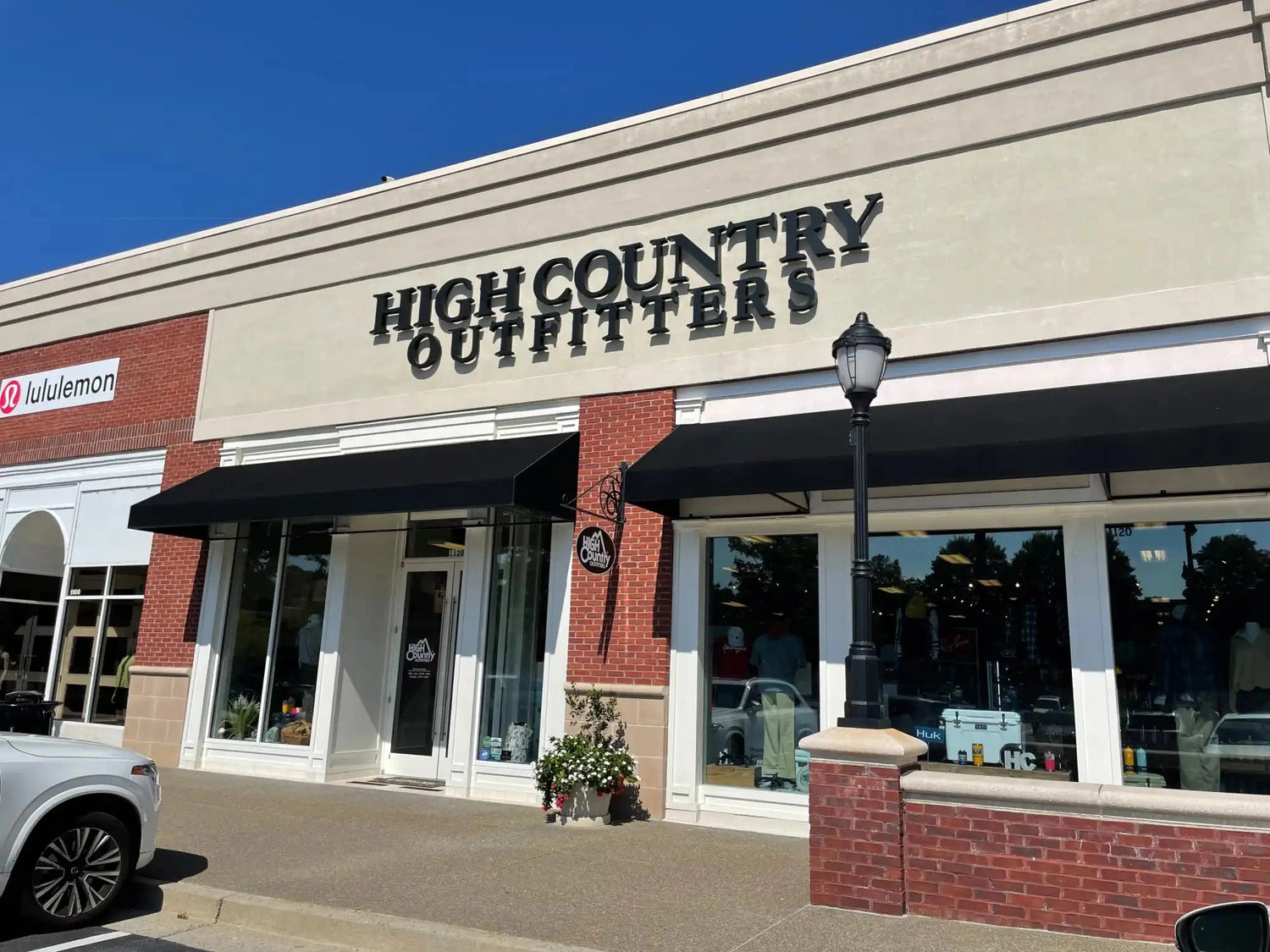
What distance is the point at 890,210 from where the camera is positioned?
993 centimetres

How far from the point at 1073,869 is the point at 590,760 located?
4816 millimetres

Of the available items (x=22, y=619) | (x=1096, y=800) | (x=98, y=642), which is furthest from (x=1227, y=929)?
(x=22, y=619)

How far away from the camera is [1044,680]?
866 cm

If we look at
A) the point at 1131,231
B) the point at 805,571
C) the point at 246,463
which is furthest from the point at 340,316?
the point at 1131,231

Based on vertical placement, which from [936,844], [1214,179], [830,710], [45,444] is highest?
[1214,179]

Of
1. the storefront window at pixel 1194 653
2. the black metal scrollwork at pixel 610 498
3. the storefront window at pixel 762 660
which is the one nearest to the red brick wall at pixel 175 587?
the black metal scrollwork at pixel 610 498

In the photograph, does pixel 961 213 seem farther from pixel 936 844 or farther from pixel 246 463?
pixel 246 463

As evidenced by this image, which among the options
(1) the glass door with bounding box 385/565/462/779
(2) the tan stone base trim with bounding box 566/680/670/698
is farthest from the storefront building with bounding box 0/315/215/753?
(2) the tan stone base trim with bounding box 566/680/670/698

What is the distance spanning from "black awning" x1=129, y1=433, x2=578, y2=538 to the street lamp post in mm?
4150

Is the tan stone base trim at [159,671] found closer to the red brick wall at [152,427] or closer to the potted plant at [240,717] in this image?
the red brick wall at [152,427]

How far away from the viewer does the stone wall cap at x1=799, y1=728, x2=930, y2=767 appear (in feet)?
20.7

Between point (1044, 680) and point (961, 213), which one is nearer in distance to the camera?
point (1044, 680)

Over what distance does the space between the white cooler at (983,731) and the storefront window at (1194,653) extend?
87 cm

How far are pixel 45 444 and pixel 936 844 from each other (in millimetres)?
15604
